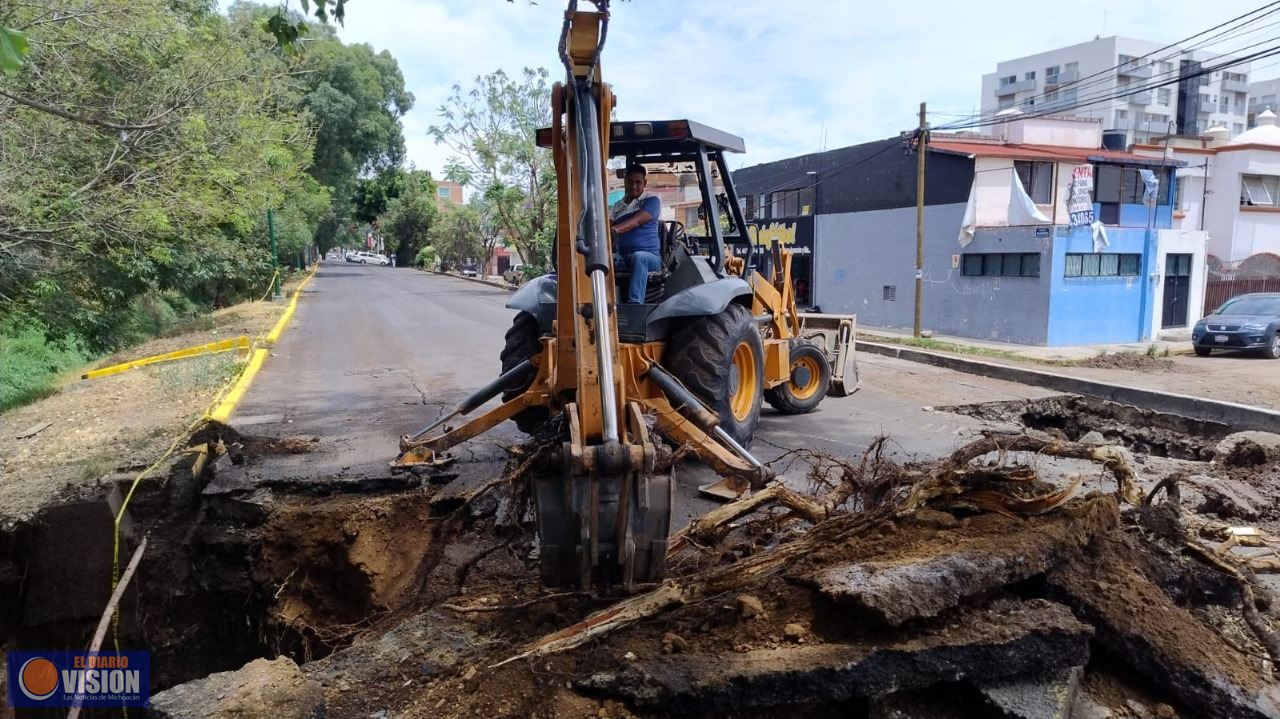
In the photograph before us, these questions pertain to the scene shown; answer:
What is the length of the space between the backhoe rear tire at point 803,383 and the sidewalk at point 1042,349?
32.8 ft

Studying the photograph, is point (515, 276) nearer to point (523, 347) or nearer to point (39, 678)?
point (523, 347)

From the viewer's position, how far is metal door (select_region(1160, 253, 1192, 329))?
25.1m

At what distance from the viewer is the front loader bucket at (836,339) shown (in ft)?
30.9

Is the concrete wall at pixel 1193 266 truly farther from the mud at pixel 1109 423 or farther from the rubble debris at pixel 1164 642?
the rubble debris at pixel 1164 642

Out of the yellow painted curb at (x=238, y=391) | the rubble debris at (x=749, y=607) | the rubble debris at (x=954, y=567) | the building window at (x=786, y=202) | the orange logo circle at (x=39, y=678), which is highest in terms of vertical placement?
the building window at (x=786, y=202)

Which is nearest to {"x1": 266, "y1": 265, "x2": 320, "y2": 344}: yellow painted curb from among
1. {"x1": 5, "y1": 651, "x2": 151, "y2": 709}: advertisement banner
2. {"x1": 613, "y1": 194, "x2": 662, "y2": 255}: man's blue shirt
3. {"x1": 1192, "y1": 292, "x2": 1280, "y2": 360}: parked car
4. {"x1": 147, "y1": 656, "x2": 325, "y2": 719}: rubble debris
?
{"x1": 5, "y1": 651, "x2": 151, "y2": 709}: advertisement banner

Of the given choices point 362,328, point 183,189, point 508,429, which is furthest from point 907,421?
point 362,328

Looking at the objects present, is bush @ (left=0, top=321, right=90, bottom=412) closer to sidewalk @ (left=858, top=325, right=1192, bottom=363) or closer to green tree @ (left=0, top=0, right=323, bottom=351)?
green tree @ (left=0, top=0, right=323, bottom=351)

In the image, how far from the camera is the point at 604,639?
336cm

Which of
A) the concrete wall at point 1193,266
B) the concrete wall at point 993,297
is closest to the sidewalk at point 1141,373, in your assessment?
the concrete wall at point 993,297

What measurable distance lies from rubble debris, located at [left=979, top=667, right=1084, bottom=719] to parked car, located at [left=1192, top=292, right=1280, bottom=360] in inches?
729

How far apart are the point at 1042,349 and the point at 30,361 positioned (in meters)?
21.0

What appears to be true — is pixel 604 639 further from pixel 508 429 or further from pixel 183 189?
pixel 183 189

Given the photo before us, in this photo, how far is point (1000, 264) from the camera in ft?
75.9
